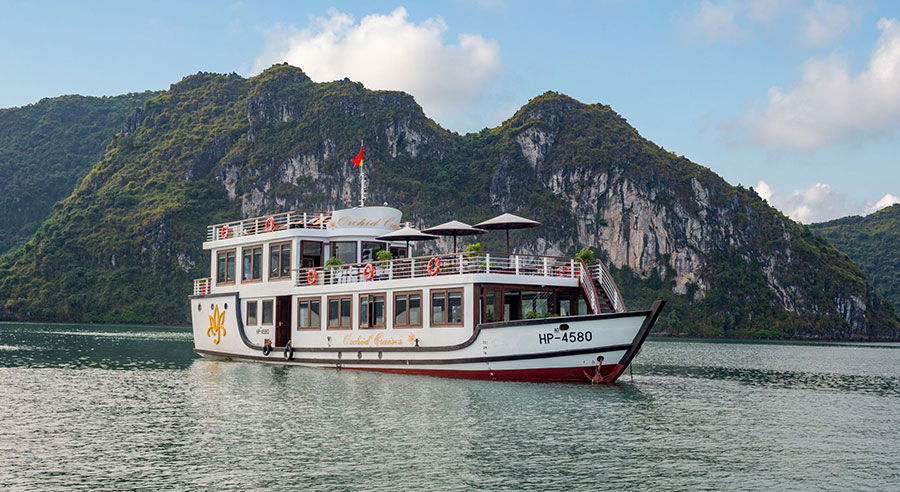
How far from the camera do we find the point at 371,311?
37719mm

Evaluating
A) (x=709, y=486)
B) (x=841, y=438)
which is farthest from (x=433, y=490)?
(x=841, y=438)

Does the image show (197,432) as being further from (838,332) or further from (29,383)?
(838,332)

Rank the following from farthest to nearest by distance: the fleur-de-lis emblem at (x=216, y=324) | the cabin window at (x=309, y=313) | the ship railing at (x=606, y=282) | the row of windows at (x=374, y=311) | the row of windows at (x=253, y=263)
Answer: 1. the fleur-de-lis emblem at (x=216, y=324)
2. the row of windows at (x=253, y=263)
3. the cabin window at (x=309, y=313)
4. the ship railing at (x=606, y=282)
5. the row of windows at (x=374, y=311)

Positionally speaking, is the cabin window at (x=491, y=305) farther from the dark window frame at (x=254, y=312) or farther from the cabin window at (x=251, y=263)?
the dark window frame at (x=254, y=312)

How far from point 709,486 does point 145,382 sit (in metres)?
25.4

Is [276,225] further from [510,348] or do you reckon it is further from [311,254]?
[510,348]

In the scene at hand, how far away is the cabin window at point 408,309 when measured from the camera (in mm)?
35938

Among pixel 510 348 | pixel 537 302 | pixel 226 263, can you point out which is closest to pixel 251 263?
pixel 226 263

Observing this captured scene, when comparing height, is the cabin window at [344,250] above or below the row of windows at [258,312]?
above

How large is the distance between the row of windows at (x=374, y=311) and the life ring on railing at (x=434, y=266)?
748mm

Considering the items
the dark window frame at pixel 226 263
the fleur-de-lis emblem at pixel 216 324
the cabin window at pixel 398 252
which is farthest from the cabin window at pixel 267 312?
the cabin window at pixel 398 252

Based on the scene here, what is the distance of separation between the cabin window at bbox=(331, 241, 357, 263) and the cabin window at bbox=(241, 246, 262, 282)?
3.76 metres

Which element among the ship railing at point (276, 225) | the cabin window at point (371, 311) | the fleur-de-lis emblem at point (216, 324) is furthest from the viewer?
the fleur-de-lis emblem at point (216, 324)

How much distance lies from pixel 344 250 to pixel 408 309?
6817 mm
